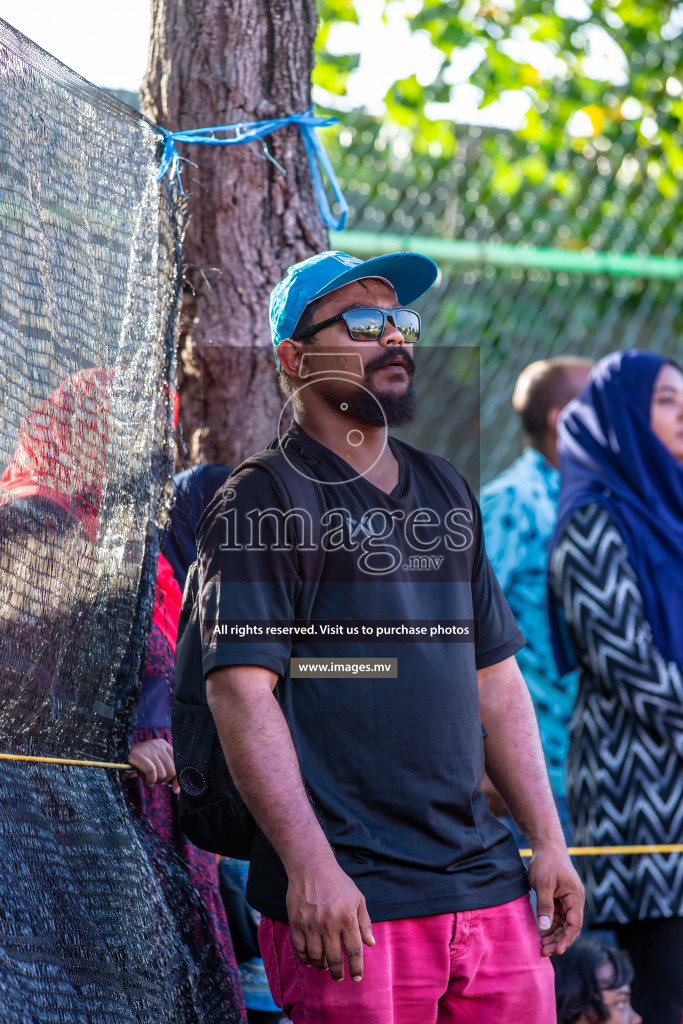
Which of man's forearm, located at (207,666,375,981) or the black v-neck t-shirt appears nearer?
man's forearm, located at (207,666,375,981)

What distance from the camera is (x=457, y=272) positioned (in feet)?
15.5

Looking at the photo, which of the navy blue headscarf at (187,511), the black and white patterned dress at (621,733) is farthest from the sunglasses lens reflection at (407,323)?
the black and white patterned dress at (621,733)

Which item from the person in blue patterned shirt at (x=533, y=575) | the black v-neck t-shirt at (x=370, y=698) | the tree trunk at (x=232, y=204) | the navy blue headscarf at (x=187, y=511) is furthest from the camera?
A: the person in blue patterned shirt at (x=533, y=575)

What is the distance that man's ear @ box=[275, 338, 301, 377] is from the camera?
1892 millimetres

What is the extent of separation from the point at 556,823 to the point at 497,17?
4620 millimetres

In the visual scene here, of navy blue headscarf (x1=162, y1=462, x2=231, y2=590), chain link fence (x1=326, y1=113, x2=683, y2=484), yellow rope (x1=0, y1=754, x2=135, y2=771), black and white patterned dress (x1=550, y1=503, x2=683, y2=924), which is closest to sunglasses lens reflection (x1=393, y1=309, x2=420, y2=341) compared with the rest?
navy blue headscarf (x1=162, y1=462, x2=231, y2=590)

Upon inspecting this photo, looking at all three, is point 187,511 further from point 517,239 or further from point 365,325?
point 517,239

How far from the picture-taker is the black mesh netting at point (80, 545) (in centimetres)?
172

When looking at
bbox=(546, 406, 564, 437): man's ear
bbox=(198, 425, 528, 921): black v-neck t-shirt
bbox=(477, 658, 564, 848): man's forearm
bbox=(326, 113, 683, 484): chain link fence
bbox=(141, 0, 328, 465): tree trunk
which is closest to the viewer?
bbox=(198, 425, 528, 921): black v-neck t-shirt

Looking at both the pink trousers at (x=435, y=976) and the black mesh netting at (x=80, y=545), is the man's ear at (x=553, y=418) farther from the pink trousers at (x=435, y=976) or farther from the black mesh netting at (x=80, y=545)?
the pink trousers at (x=435, y=976)

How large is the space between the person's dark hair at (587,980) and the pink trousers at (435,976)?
96 centimetres

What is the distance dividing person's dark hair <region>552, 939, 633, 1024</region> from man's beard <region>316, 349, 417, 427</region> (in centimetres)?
150

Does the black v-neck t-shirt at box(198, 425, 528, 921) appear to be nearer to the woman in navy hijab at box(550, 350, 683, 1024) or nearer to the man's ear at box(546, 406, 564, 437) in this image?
the woman in navy hijab at box(550, 350, 683, 1024)

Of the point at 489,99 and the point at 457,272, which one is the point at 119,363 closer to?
the point at 457,272
